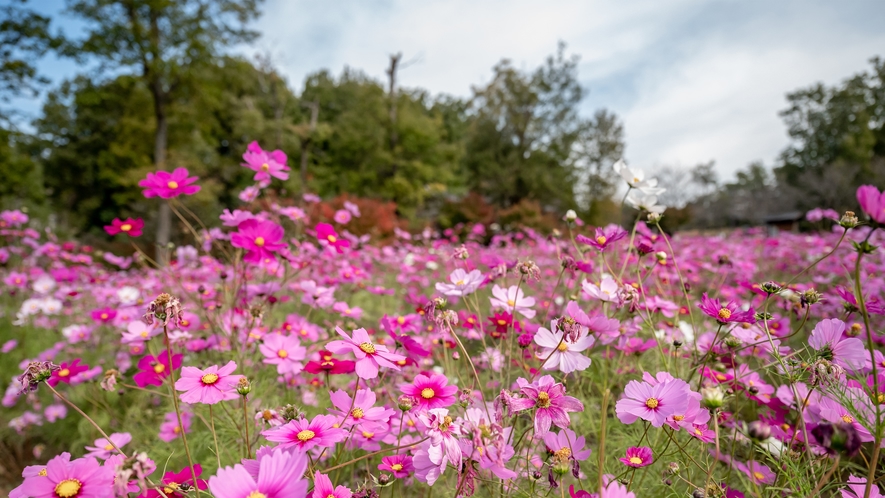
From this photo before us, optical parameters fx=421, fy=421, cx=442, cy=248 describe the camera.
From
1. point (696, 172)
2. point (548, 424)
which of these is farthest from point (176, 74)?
point (696, 172)

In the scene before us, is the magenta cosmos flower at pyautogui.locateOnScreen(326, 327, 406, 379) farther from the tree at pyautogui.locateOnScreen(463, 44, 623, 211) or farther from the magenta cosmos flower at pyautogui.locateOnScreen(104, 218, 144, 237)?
the tree at pyautogui.locateOnScreen(463, 44, 623, 211)

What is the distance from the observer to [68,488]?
0.56 metres

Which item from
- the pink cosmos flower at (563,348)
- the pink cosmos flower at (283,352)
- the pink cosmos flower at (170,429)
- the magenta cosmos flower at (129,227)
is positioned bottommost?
the pink cosmos flower at (170,429)

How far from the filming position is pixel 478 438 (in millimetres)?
602

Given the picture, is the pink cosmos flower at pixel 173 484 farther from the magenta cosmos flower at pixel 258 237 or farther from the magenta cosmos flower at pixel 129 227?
the magenta cosmos flower at pixel 129 227

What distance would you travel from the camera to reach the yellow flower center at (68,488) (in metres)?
0.56

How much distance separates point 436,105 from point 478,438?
20393 millimetres

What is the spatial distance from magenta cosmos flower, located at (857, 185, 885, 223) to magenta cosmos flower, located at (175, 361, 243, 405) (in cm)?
93

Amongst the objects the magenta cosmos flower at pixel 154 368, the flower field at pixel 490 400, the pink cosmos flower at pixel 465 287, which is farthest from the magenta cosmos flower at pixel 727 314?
the magenta cosmos flower at pixel 154 368

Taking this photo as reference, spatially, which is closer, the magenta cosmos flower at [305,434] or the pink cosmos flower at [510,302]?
the magenta cosmos flower at [305,434]

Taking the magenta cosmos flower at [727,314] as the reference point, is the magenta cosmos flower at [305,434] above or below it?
below

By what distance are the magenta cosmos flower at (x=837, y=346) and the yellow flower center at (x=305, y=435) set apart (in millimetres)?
955

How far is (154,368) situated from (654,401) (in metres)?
1.42

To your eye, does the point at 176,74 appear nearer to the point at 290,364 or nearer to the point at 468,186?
Answer: the point at 290,364
